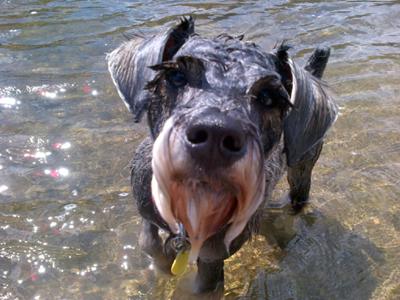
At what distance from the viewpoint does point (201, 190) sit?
3.04 m

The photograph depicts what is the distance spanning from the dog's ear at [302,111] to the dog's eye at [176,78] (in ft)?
2.35

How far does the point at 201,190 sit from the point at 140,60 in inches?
47.6

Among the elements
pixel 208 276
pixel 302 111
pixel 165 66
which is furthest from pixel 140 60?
pixel 208 276

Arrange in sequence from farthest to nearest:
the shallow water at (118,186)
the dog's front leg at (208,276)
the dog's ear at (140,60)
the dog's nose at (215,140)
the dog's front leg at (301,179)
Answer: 1. the dog's front leg at (301,179)
2. the shallow water at (118,186)
3. the dog's front leg at (208,276)
4. the dog's ear at (140,60)
5. the dog's nose at (215,140)

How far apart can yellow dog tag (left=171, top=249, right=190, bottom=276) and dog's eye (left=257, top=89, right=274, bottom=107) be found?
1.12 m

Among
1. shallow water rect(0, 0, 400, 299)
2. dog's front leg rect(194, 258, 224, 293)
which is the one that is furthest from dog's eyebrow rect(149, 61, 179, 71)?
shallow water rect(0, 0, 400, 299)

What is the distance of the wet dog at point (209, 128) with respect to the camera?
9.36 feet

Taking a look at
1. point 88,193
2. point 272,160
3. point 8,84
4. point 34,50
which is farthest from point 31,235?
point 34,50

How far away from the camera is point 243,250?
5.20m

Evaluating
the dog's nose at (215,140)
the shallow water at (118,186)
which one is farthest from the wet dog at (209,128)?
the shallow water at (118,186)

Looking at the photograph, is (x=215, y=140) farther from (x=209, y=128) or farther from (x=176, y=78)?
(x=176, y=78)

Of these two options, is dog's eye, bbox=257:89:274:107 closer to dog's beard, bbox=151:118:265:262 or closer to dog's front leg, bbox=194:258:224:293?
dog's beard, bbox=151:118:265:262

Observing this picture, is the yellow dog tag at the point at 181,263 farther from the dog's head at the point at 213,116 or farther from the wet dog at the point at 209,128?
the dog's head at the point at 213,116

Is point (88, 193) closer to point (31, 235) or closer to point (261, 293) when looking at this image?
point (31, 235)
